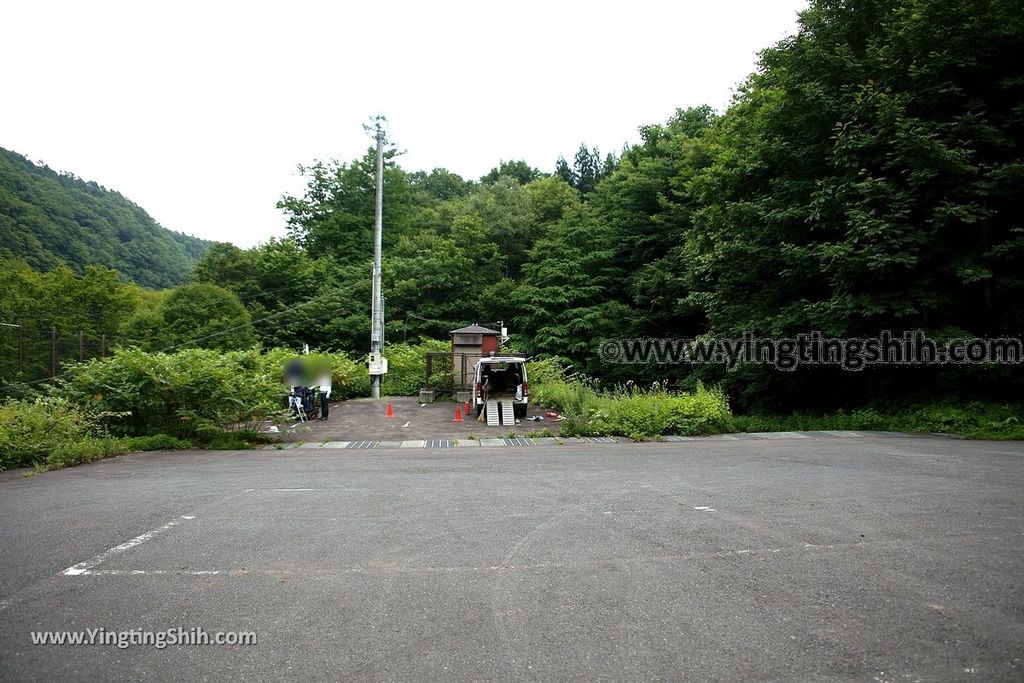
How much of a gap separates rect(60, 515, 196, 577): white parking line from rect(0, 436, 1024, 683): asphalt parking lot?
32 millimetres

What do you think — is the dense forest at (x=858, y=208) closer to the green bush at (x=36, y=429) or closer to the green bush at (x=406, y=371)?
the green bush at (x=406, y=371)

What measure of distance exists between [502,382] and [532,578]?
Result: 53.1 ft

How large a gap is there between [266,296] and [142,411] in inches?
1173

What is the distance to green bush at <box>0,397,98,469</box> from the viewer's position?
30.7ft

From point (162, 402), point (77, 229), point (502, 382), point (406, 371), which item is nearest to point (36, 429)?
point (162, 402)

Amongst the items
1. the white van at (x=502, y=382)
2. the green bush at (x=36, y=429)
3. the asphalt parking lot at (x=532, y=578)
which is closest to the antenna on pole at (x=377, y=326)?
the white van at (x=502, y=382)

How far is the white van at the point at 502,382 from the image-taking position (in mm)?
17469

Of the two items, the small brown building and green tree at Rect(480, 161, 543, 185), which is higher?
green tree at Rect(480, 161, 543, 185)

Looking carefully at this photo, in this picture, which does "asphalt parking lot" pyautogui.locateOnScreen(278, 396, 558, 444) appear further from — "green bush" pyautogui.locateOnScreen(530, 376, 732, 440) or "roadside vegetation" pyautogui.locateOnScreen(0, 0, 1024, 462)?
"roadside vegetation" pyautogui.locateOnScreen(0, 0, 1024, 462)

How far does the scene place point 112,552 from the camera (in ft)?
14.1

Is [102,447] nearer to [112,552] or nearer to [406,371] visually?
[112,552]

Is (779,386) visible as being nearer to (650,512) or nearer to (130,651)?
(650,512)

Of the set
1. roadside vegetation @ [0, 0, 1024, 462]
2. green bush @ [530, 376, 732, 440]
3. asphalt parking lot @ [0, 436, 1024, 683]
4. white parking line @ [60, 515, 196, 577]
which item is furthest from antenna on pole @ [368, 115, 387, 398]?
white parking line @ [60, 515, 196, 577]

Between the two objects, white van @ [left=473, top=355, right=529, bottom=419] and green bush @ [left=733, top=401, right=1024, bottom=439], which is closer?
green bush @ [left=733, top=401, right=1024, bottom=439]
